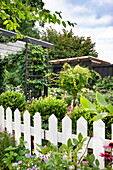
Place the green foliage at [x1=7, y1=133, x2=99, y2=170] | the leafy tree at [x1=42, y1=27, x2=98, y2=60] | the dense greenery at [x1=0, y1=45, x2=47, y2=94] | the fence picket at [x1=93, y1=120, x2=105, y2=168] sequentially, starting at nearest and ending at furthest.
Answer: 1. the green foliage at [x1=7, y1=133, x2=99, y2=170]
2. the fence picket at [x1=93, y1=120, x2=105, y2=168]
3. the dense greenery at [x1=0, y1=45, x2=47, y2=94]
4. the leafy tree at [x1=42, y1=27, x2=98, y2=60]

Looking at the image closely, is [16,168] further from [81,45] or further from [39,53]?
[81,45]

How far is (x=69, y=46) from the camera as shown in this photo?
52.4ft

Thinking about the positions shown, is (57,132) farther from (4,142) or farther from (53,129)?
(4,142)

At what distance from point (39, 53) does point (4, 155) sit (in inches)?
142


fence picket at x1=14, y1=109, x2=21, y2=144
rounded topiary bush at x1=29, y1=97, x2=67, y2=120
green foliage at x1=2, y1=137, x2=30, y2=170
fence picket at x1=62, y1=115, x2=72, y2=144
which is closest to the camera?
fence picket at x1=62, y1=115, x2=72, y2=144

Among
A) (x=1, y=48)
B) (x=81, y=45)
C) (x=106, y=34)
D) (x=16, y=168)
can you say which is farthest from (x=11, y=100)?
(x=81, y=45)

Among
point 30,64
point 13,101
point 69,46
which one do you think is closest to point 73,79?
point 13,101

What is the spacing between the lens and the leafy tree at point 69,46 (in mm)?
15281

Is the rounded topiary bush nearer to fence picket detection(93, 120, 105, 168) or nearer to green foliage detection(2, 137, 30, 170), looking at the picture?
green foliage detection(2, 137, 30, 170)

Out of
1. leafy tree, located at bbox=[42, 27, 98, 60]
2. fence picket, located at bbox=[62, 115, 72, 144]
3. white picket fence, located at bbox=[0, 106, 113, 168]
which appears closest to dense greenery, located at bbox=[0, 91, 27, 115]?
white picket fence, located at bbox=[0, 106, 113, 168]

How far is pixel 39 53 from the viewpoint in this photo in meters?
4.94

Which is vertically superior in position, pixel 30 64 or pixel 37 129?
pixel 30 64

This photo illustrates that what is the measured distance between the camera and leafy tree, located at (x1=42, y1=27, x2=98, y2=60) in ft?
50.1

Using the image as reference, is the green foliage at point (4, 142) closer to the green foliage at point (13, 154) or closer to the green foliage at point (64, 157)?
the green foliage at point (13, 154)
